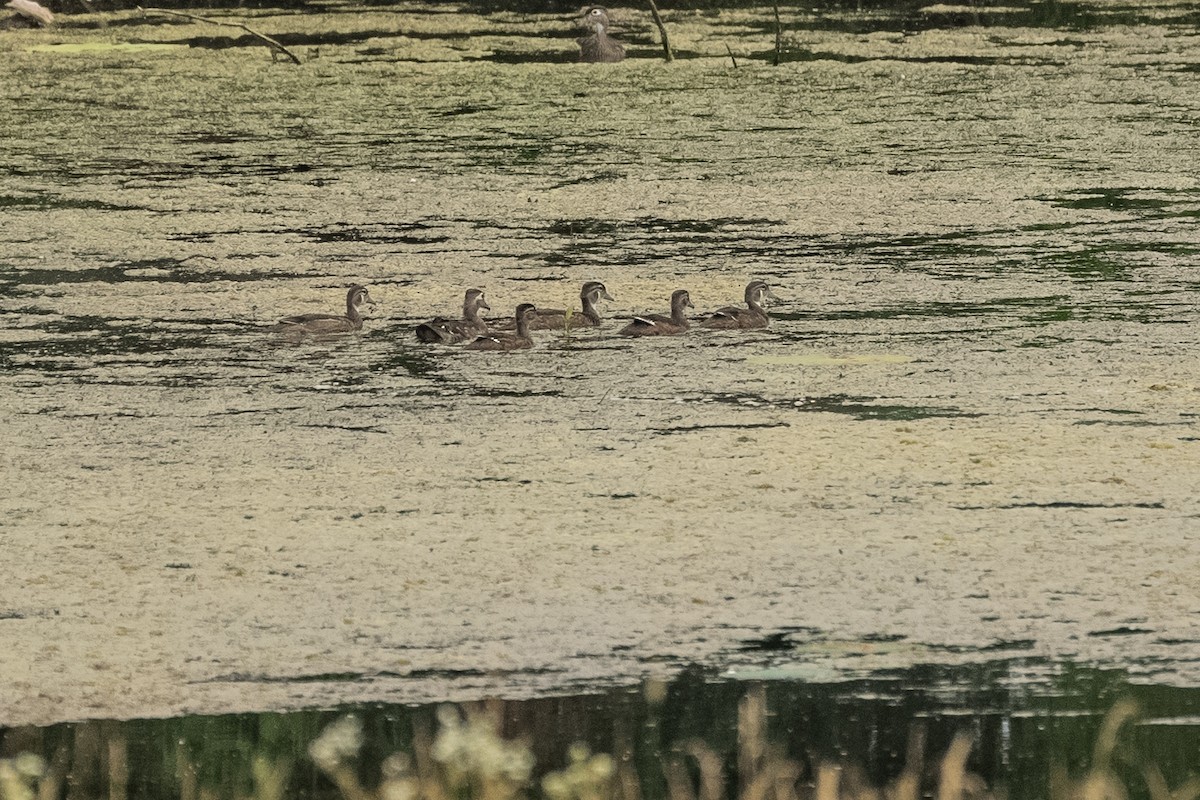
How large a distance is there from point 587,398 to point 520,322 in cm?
58

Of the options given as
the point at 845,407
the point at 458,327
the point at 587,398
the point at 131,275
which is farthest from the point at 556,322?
the point at 131,275

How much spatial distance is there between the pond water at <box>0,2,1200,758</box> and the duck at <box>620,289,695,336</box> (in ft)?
0.13

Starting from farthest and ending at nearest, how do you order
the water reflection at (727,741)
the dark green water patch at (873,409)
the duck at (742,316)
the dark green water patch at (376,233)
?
the dark green water patch at (376,233)
the duck at (742,316)
the dark green water patch at (873,409)
the water reflection at (727,741)

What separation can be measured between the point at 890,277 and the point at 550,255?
3.68 ft

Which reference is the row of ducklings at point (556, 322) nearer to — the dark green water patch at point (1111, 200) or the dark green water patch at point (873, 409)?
the dark green water patch at point (873, 409)

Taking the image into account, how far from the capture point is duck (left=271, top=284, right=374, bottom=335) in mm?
5883

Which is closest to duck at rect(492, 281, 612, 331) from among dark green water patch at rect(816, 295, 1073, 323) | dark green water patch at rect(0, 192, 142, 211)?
dark green water patch at rect(816, 295, 1073, 323)

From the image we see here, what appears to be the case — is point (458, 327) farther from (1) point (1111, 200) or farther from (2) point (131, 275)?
(1) point (1111, 200)

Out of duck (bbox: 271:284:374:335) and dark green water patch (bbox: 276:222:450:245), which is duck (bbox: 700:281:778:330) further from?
dark green water patch (bbox: 276:222:450:245)

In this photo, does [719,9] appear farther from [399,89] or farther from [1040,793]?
[1040,793]

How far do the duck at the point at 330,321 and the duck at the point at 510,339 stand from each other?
1.25 feet

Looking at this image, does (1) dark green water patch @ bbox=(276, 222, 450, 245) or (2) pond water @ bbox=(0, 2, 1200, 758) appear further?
(1) dark green water patch @ bbox=(276, 222, 450, 245)

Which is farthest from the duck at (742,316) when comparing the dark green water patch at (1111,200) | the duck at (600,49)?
the duck at (600,49)

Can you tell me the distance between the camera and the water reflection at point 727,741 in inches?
114
